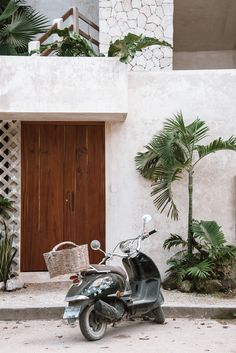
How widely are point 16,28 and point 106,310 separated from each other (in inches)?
283

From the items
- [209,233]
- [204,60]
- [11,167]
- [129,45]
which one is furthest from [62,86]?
[204,60]

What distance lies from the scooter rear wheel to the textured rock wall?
5488 millimetres

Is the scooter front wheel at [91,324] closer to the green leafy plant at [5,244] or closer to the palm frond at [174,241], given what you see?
the palm frond at [174,241]

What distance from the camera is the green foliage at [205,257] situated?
7.87m

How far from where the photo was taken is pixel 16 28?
1125 cm

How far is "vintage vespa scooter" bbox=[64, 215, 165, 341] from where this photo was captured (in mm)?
5773

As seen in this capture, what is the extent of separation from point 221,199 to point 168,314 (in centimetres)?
242

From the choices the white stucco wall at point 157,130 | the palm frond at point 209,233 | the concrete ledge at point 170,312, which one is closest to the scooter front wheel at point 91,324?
the concrete ledge at point 170,312

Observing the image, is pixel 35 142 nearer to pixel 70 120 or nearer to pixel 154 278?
pixel 70 120

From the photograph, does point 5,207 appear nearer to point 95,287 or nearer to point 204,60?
point 95,287

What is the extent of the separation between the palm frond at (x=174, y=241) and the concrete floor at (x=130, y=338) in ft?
5.32

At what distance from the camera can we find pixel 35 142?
9227mm

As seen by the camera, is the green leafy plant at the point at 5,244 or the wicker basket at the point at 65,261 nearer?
the wicker basket at the point at 65,261

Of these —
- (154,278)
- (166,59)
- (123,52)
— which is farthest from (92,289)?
(166,59)
